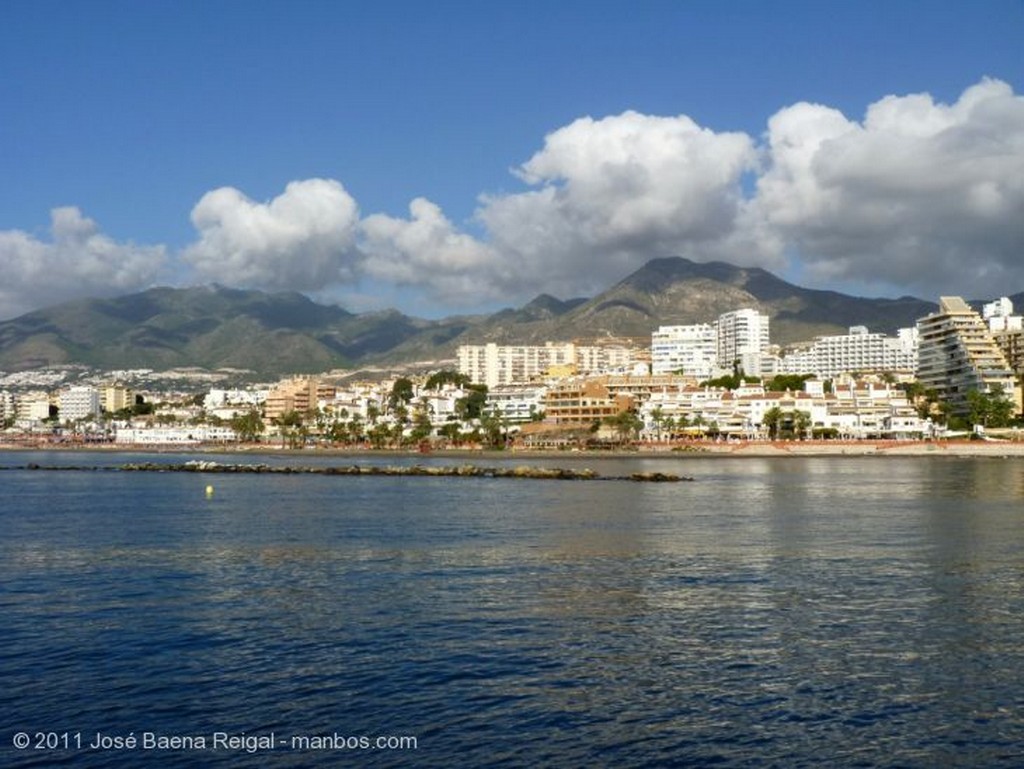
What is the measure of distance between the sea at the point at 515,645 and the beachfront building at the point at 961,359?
109 m

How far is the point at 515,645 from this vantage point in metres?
19.2

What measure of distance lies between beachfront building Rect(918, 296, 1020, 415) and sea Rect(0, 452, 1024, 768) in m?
109

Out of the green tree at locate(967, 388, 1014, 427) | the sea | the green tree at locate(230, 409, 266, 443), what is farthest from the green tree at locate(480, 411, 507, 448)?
the sea

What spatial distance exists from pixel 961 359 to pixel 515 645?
138647mm

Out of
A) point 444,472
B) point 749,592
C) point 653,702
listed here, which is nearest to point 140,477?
point 444,472

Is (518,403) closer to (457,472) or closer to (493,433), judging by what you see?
(493,433)

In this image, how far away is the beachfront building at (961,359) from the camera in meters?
140

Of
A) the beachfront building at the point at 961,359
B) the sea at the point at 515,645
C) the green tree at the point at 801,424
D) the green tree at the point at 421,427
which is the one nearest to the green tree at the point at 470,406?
the green tree at the point at 421,427

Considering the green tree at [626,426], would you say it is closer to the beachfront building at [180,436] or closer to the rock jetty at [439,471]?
the rock jetty at [439,471]

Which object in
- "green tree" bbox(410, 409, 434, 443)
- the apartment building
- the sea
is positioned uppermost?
the apartment building

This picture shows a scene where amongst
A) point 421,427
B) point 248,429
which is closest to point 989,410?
point 421,427

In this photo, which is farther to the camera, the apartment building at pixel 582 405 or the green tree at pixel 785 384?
the green tree at pixel 785 384

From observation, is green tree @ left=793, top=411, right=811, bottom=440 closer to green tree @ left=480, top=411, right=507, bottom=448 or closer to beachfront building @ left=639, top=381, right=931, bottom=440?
beachfront building @ left=639, top=381, right=931, bottom=440

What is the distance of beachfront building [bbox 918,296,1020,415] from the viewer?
140 metres
